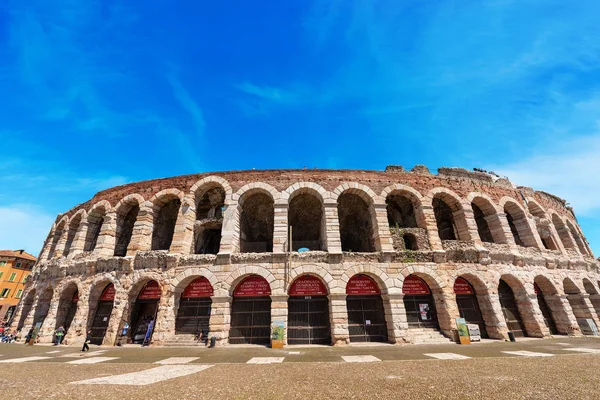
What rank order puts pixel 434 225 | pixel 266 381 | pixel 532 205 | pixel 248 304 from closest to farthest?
pixel 266 381, pixel 248 304, pixel 434 225, pixel 532 205

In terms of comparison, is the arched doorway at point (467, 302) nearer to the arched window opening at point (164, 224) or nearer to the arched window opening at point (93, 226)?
the arched window opening at point (164, 224)

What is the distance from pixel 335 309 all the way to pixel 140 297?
11.4 m

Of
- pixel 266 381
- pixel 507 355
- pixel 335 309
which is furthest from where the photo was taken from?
pixel 335 309

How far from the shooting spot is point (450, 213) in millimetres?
17578

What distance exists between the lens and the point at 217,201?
17609 millimetres

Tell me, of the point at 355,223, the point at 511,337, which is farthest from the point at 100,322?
the point at 511,337

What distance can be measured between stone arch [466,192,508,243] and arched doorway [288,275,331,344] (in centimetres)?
1219

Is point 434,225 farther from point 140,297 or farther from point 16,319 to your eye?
point 16,319

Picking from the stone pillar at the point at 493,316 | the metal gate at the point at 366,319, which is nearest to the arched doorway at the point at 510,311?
the stone pillar at the point at 493,316

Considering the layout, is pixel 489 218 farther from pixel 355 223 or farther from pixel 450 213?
pixel 355 223

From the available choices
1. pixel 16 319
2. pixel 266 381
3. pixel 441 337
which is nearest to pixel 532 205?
pixel 441 337

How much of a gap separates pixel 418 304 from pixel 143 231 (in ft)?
57.0

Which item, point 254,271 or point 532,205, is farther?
point 532,205

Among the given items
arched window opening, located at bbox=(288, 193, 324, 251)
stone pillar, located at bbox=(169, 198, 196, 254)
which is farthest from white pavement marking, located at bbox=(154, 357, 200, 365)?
arched window opening, located at bbox=(288, 193, 324, 251)
